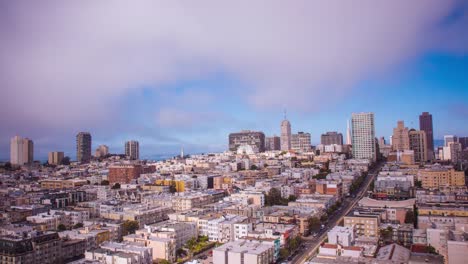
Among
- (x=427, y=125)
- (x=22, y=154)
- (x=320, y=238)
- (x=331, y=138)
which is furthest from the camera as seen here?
(x=331, y=138)

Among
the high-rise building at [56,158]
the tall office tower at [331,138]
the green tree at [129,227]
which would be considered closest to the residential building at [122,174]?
the high-rise building at [56,158]

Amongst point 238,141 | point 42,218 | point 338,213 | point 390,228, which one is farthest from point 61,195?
point 238,141

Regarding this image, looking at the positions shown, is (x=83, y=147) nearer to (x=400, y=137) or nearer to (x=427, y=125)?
(x=400, y=137)

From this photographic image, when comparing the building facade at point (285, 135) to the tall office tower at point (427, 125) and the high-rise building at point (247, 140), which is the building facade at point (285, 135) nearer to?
the high-rise building at point (247, 140)

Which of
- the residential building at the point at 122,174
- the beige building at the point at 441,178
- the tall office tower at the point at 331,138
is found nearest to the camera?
the beige building at the point at 441,178

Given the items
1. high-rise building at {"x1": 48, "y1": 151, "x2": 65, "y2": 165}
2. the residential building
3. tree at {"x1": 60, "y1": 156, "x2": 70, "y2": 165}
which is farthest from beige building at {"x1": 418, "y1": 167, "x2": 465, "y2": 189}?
tree at {"x1": 60, "y1": 156, "x2": 70, "y2": 165}

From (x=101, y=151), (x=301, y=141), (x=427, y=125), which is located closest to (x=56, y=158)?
(x=101, y=151)
